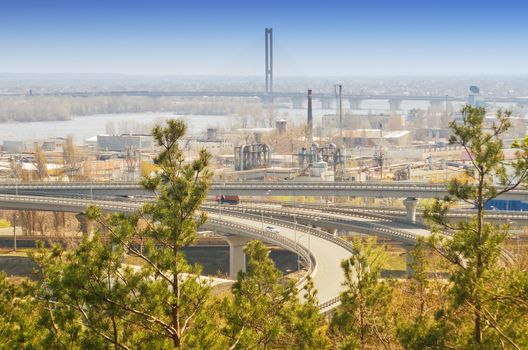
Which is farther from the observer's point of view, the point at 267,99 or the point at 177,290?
the point at 267,99

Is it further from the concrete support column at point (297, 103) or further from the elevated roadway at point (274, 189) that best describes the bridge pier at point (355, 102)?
the elevated roadway at point (274, 189)

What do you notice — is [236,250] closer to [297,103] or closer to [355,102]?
[355,102]

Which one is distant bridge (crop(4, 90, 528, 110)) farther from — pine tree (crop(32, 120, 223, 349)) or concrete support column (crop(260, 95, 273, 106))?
pine tree (crop(32, 120, 223, 349))

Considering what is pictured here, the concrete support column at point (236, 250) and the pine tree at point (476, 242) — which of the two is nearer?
the pine tree at point (476, 242)

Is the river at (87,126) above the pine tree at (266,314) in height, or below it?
above

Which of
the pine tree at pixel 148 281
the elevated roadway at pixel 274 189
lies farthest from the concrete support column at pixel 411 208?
the pine tree at pixel 148 281

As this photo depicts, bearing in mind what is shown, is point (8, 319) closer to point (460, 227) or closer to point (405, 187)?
point (460, 227)

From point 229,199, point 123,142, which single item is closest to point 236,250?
point 229,199

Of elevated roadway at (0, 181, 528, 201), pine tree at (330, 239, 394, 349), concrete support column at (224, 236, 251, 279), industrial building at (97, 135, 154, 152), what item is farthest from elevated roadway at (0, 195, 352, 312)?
industrial building at (97, 135, 154, 152)
